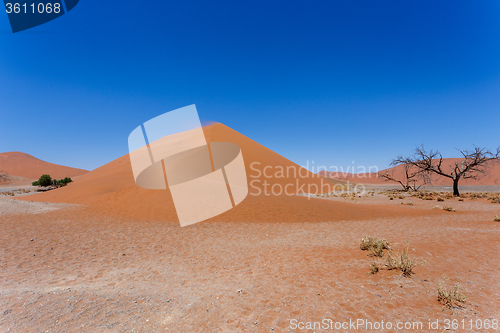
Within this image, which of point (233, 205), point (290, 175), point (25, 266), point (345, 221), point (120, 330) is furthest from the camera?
point (290, 175)

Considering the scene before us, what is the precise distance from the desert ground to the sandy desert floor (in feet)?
0.08

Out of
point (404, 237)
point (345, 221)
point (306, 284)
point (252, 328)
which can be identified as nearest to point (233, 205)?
point (345, 221)

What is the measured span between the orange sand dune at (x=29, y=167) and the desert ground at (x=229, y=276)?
387 feet

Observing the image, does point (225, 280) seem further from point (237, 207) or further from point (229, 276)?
point (237, 207)

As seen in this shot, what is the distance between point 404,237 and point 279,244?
179 inches

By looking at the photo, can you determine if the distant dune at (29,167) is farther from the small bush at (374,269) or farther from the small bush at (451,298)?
the small bush at (451,298)

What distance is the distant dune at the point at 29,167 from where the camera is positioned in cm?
9525

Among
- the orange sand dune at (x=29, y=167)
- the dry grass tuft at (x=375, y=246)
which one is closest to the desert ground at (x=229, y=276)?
the dry grass tuft at (x=375, y=246)

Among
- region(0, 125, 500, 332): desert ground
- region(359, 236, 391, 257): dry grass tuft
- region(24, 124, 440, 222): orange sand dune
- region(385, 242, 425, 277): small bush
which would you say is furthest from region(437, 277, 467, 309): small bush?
region(24, 124, 440, 222): orange sand dune

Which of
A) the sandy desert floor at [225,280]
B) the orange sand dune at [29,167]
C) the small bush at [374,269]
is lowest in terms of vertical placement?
the sandy desert floor at [225,280]

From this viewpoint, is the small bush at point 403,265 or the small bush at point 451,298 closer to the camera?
the small bush at point 451,298

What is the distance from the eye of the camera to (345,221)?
11734mm

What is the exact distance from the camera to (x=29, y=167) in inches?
3935

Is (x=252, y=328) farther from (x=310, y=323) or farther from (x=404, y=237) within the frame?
(x=404, y=237)
